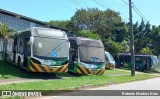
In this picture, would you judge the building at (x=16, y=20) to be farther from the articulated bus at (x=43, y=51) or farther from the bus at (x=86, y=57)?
the articulated bus at (x=43, y=51)

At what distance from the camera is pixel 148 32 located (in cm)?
7488

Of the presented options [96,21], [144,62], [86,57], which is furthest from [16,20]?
[96,21]

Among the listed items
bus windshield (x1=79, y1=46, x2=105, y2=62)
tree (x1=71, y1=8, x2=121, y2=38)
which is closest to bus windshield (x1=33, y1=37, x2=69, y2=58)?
bus windshield (x1=79, y1=46, x2=105, y2=62)

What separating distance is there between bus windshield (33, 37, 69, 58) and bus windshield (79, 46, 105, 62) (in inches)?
105

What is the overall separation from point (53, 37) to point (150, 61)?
31324 mm

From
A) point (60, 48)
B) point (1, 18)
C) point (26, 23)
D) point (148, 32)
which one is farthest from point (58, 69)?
point (148, 32)

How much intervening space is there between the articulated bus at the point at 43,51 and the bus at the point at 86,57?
242 centimetres

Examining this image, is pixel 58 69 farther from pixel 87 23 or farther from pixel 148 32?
pixel 148 32

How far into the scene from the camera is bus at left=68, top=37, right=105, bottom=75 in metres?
23.8

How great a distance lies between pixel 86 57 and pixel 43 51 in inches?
182

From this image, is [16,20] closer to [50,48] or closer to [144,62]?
[50,48]

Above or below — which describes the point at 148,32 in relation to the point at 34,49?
above

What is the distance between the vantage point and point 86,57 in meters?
24.0

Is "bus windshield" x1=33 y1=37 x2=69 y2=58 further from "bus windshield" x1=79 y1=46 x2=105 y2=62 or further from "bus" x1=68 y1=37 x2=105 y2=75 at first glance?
"bus windshield" x1=79 y1=46 x2=105 y2=62
